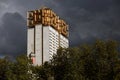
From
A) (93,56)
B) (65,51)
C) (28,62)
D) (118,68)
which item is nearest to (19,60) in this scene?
(28,62)

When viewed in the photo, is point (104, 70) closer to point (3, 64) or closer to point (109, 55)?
point (109, 55)

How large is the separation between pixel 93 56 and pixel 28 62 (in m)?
14.5

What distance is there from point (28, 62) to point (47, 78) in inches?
269

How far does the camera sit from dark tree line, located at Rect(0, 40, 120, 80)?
8512 cm

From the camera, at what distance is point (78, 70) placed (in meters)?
85.4

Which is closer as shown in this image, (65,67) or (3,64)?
(65,67)

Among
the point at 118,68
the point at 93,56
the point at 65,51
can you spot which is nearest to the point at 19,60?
the point at 65,51

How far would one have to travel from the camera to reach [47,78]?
89.4 m

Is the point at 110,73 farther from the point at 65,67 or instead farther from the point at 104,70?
the point at 65,67

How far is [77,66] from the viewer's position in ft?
282

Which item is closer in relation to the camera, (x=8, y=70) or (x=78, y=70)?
(x=78, y=70)

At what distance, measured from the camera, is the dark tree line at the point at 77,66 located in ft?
279

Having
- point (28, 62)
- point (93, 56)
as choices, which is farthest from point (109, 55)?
point (28, 62)

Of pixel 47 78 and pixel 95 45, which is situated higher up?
pixel 95 45
